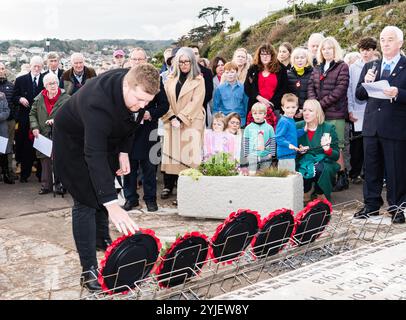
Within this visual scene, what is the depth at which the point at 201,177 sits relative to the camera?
641 centimetres

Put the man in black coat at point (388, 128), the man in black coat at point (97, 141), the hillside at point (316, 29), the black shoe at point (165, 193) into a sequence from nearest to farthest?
the man in black coat at point (97, 141) < the man in black coat at point (388, 128) < the black shoe at point (165, 193) < the hillside at point (316, 29)

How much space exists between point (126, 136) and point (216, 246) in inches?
40.3

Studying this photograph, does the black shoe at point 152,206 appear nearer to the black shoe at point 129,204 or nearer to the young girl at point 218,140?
the black shoe at point 129,204

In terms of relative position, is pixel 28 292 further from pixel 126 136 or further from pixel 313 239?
pixel 313 239

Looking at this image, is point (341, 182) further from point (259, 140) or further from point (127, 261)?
point (127, 261)

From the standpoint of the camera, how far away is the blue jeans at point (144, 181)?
6.99 metres

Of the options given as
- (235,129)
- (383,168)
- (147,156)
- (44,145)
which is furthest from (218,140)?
(44,145)

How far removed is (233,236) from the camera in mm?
4039

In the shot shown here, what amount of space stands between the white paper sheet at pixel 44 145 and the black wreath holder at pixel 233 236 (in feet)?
14.8

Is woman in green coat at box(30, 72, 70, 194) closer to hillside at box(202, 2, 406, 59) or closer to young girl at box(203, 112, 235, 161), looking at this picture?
young girl at box(203, 112, 235, 161)

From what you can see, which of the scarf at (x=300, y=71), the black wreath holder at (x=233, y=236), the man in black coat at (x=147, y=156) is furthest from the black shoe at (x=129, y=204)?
the black wreath holder at (x=233, y=236)

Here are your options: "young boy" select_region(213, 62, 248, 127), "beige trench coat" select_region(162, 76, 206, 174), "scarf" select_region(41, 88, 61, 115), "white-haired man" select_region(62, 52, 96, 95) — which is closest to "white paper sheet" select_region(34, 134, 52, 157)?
"scarf" select_region(41, 88, 61, 115)

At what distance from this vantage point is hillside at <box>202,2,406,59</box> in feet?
69.5

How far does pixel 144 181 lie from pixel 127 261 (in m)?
3.52
